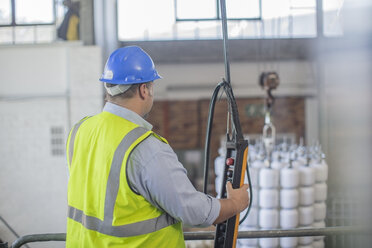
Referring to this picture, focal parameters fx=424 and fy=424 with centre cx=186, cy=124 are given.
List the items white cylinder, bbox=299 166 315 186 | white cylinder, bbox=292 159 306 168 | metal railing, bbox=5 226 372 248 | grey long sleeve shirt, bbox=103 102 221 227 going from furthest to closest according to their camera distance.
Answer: white cylinder, bbox=292 159 306 168 < white cylinder, bbox=299 166 315 186 < metal railing, bbox=5 226 372 248 < grey long sleeve shirt, bbox=103 102 221 227

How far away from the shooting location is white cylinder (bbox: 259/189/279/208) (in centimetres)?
386

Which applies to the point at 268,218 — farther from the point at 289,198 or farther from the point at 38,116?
the point at 38,116

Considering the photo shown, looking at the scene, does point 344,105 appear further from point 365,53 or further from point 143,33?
point 143,33

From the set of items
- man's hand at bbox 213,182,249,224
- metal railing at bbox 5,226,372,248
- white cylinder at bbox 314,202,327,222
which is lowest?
white cylinder at bbox 314,202,327,222

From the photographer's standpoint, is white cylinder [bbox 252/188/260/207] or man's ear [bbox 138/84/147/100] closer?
man's ear [bbox 138/84/147/100]

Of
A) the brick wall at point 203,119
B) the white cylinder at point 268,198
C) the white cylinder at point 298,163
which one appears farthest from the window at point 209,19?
the white cylinder at point 268,198

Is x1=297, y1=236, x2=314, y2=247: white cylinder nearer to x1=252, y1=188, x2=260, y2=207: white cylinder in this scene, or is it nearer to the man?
x1=252, y1=188, x2=260, y2=207: white cylinder

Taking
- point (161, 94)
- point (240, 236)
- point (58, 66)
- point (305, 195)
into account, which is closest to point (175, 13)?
point (161, 94)

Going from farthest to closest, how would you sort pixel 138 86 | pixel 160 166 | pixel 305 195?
1. pixel 305 195
2. pixel 138 86
3. pixel 160 166

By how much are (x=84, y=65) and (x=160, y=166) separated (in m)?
6.33

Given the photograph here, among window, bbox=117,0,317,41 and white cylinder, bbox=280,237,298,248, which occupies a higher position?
window, bbox=117,0,317,41

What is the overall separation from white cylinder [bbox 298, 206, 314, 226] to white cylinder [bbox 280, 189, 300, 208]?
0.43 feet

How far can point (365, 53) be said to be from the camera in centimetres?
90

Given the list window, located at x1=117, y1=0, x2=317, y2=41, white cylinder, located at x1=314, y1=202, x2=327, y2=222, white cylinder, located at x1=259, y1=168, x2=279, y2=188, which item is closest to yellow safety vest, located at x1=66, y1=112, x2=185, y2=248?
white cylinder, located at x1=259, y1=168, x2=279, y2=188
